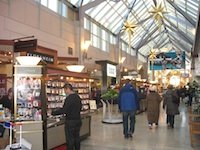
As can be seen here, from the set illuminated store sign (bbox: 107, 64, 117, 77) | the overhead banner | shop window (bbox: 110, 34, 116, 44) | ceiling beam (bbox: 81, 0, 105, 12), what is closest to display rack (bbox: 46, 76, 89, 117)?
ceiling beam (bbox: 81, 0, 105, 12)

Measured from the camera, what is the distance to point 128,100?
26.7ft

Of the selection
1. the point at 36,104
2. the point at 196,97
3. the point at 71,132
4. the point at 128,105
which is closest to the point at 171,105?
the point at 128,105

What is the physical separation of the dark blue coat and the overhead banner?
19.9 m

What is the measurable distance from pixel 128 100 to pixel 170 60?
20214mm

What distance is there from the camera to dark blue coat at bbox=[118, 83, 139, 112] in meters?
8.12

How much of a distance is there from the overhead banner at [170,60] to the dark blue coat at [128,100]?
19.9m

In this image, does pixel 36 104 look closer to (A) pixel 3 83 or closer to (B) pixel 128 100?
(B) pixel 128 100

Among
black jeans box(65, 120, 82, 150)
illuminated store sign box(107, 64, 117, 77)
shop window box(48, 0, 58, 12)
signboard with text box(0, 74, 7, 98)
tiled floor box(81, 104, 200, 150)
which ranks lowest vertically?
tiled floor box(81, 104, 200, 150)

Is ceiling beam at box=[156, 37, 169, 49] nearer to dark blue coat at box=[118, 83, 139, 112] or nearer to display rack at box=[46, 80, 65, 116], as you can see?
dark blue coat at box=[118, 83, 139, 112]

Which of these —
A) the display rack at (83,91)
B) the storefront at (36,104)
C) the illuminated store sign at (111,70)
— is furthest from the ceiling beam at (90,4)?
the storefront at (36,104)

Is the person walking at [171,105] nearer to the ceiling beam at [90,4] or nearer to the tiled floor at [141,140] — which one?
the tiled floor at [141,140]

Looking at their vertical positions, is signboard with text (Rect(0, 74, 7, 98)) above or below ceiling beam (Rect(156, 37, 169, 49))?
below

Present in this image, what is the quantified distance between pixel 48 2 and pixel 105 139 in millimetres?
7879

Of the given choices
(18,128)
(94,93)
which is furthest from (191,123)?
(94,93)
